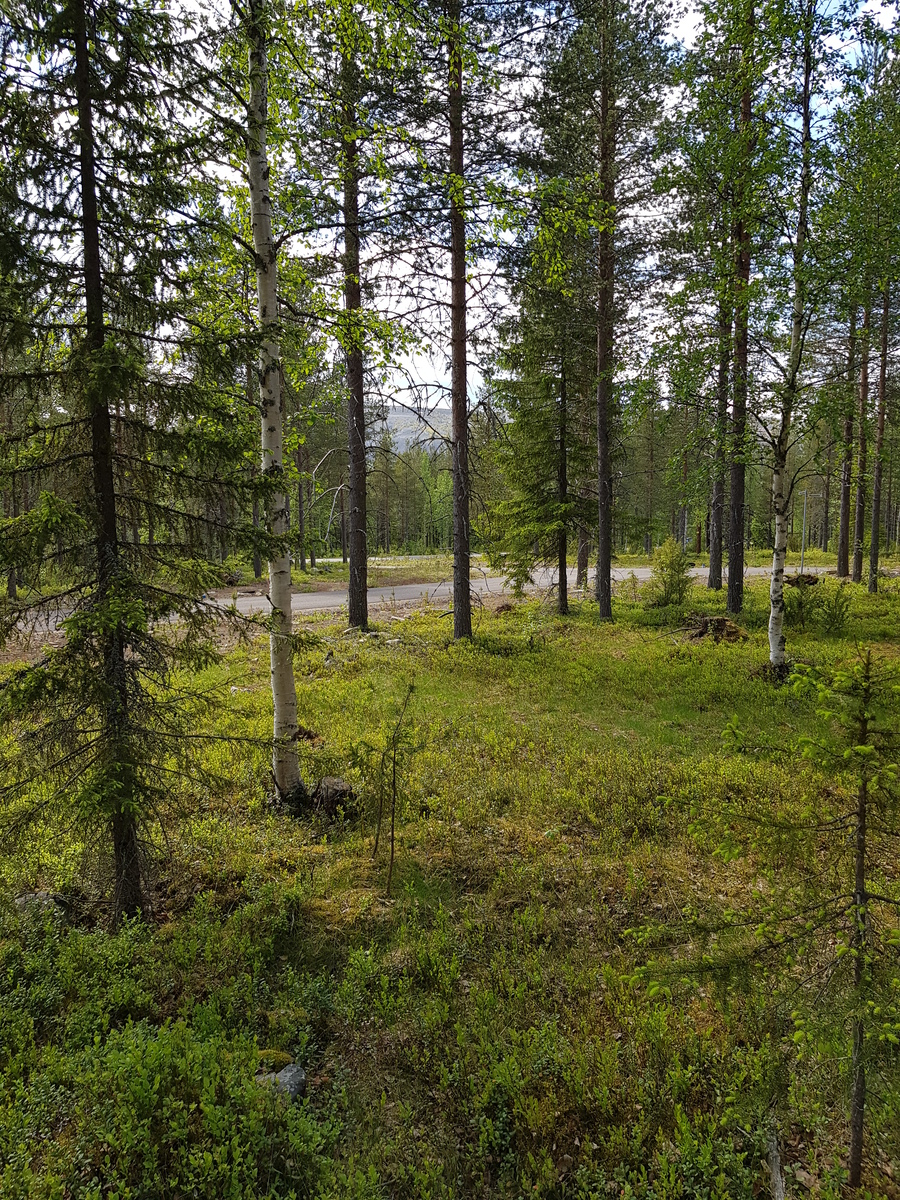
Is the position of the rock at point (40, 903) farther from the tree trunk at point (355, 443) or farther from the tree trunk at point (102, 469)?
the tree trunk at point (355, 443)

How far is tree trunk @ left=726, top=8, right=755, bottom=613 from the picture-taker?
A: 32.1ft

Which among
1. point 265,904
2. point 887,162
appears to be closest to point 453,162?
point 887,162

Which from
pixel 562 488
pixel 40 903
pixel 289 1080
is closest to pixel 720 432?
pixel 562 488

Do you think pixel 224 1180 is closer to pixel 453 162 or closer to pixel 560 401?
pixel 453 162

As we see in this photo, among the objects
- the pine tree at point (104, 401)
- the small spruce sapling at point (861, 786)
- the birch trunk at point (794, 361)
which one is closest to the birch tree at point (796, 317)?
the birch trunk at point (794, 361)

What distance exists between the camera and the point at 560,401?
16156 mm

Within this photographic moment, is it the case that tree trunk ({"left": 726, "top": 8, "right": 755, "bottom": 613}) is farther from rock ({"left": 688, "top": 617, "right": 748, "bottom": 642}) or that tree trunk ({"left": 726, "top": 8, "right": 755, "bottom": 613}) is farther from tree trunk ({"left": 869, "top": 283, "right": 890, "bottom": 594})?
tree trunk ({"left": 869, "top": 283, "right": 890, "bottom": 594})

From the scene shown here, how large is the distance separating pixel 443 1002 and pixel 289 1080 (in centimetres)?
110

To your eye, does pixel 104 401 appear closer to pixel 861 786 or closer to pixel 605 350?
pixel 861 786

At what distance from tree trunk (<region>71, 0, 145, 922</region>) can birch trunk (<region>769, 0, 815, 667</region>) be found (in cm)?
967

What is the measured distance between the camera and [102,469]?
408cm

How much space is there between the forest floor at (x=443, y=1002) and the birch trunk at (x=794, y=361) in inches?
169

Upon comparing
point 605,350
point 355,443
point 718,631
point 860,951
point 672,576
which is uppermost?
point 605,350

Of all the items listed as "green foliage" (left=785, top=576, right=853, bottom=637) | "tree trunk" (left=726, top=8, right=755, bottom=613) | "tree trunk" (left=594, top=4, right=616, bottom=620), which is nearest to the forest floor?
"tree trunk" (left=726, top=8, right=755, bottom=613)
